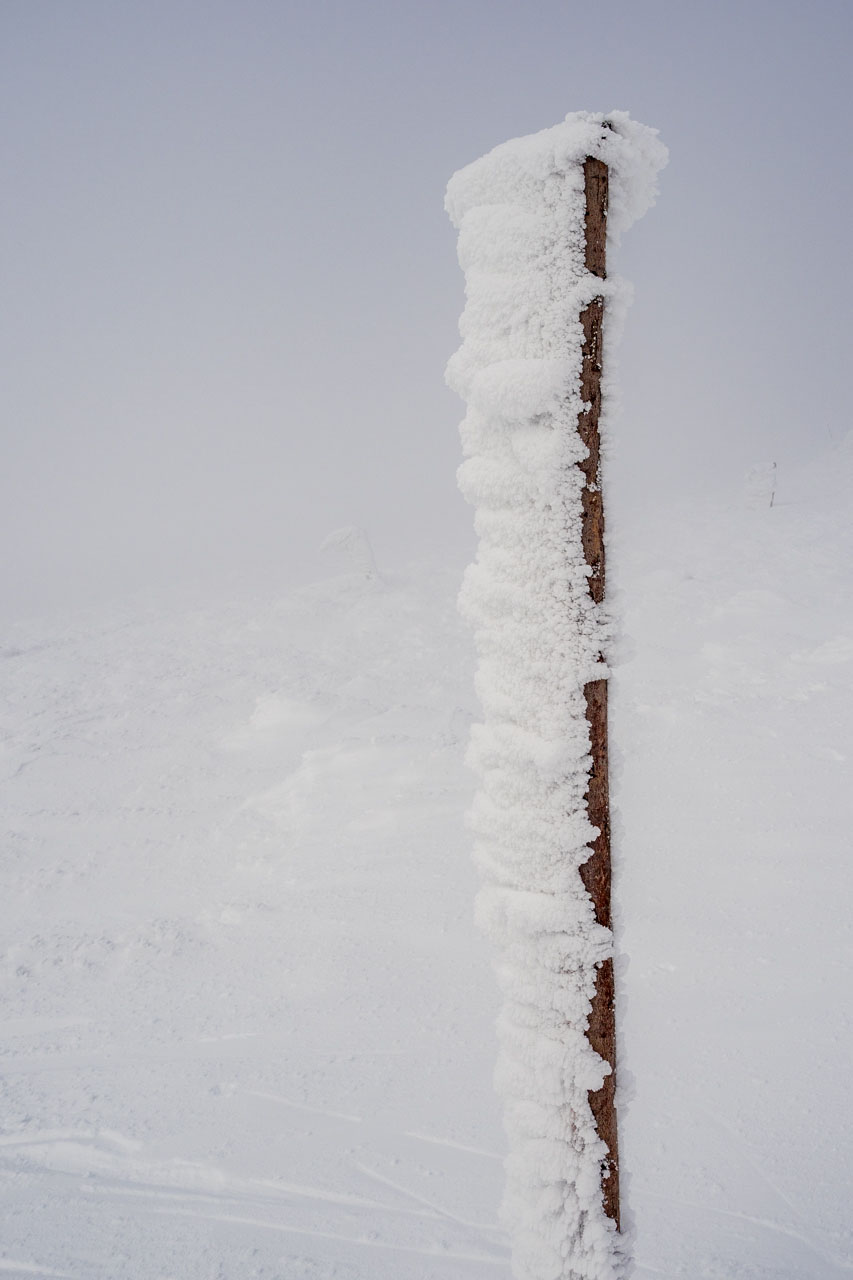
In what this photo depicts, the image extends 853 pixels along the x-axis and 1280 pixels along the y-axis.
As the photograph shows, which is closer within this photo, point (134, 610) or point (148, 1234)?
point (148, 1234)

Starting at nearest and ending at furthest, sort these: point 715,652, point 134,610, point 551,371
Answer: point 551,371 < point 715,652 < point 134,610

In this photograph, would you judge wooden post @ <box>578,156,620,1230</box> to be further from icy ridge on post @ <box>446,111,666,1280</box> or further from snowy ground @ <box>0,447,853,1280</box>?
snowy ground @ <box>0,447,853,1280</box>

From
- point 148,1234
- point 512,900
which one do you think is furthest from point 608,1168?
point 148,1234

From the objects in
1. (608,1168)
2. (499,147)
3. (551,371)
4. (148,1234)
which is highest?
(499,147)

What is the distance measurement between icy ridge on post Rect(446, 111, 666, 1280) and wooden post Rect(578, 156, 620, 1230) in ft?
0.14

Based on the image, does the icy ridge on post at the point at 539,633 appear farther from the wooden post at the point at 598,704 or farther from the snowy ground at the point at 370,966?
the snowy ground at the point at 370,966

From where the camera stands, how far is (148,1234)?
455 centimetres

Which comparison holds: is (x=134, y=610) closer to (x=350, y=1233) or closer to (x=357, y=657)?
(x=357, y=657)

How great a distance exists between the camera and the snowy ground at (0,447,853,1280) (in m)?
4.54

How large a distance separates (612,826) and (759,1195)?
342cm

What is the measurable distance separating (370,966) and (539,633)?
5.61 metres

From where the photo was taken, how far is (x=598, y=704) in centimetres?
282

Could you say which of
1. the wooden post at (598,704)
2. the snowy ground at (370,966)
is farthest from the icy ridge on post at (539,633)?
the snowy ground at (370,966)

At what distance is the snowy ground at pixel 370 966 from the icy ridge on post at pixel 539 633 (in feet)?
1.17
